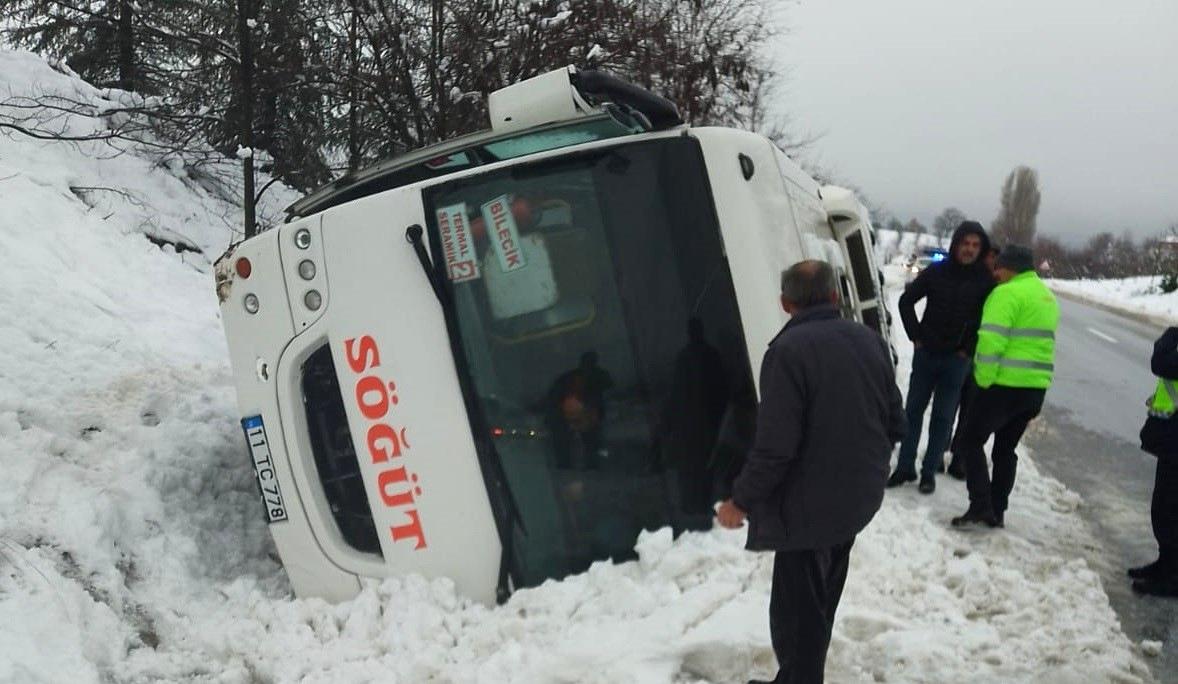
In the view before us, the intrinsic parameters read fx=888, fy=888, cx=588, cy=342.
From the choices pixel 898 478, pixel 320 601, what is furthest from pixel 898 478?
pixel 320 601

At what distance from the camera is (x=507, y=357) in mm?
3586

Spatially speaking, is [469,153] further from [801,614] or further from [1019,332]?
[1019,332]

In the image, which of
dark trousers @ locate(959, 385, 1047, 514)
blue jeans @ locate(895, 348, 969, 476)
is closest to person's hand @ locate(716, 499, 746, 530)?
dark trousers @ locate(959, 385, 1047, 514)

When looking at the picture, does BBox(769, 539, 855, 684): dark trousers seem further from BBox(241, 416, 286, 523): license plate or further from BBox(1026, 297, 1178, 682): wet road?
BBox(241, 416, 286, 523): license plate

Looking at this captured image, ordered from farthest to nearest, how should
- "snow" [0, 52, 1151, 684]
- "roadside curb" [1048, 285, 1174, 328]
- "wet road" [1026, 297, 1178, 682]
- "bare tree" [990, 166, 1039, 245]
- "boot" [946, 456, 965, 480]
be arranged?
"bare tree" [990, 166, 1039, 245], "roadside curb" [1048, 285, 1174, 328], "boot" [946, 456, 965, 480], "wet road" [1026, 297, 1178, 682], "snow" [0, 52, 1151, 684]

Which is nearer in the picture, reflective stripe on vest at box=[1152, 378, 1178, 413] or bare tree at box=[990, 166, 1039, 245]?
reflective stripe on vest at box=[1152, 378, 1178, 413]

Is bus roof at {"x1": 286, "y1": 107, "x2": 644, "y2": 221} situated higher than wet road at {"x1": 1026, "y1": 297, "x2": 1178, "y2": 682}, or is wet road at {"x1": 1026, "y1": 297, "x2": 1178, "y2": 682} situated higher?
bus roof at {"x1": 286, "y1": 107, "x2": 644, "y2": 221}

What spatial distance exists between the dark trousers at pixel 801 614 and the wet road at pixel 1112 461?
1675mm

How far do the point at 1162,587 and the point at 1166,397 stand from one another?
0.95 metres

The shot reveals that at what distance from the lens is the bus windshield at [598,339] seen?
3518mm

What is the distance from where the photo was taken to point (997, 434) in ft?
17.0

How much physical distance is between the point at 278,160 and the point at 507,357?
354 inches

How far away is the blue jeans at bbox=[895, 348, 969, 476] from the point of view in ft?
19.0

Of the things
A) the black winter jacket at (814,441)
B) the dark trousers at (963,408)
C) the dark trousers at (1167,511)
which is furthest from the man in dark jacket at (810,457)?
the dark trousers at (963,408)
